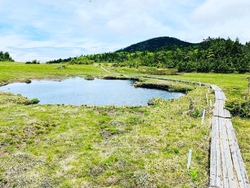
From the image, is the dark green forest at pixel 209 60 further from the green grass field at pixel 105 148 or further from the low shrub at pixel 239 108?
the green grass field at pixel 105 148

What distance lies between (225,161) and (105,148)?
9684 millimetres

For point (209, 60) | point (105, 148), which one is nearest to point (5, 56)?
point (209, 60)

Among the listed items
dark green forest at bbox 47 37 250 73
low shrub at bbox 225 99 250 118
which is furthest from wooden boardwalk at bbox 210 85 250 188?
dark green forest at bbox 47 37 250 73

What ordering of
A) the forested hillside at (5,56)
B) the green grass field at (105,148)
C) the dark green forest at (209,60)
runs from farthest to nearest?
the forested hillside at (5,56) < the dark green forest at (209,60) < the green grass field at (105,148)

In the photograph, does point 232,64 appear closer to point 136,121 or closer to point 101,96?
point 101,96

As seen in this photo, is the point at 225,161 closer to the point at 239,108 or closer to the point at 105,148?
the point at 105,148

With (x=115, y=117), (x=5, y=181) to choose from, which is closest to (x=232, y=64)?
(x=115, y=117)

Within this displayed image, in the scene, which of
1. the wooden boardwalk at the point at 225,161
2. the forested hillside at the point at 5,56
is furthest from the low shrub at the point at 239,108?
the forested hillside at the point at 5,56

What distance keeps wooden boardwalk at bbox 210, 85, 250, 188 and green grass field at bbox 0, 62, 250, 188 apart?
680mm

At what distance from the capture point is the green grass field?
14922 millimetres

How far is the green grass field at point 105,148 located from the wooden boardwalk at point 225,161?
0.68 metres

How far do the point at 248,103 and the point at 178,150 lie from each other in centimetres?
1694

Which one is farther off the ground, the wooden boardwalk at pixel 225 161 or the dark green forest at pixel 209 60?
the dark green forest at pixel 209 60

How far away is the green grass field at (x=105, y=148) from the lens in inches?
587
